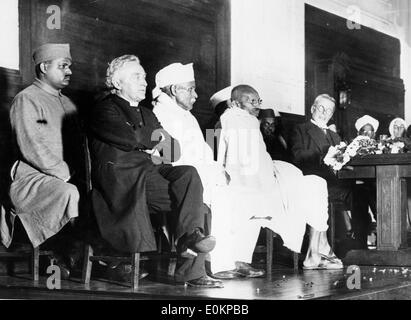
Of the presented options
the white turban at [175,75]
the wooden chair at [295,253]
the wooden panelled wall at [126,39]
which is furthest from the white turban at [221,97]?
the wooden chair at [295,253]

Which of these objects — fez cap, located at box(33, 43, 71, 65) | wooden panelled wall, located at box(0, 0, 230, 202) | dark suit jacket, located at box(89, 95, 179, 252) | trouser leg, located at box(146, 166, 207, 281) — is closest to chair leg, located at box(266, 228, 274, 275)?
trouser leg, located at box(146, 166, 207, 281)

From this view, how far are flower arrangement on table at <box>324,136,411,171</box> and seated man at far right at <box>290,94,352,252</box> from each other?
17.5 inches

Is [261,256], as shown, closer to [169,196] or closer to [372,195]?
[372,195]

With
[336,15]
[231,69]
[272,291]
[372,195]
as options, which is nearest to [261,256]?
[372,195]

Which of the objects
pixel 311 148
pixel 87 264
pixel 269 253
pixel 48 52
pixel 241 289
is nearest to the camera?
pixel 241 289

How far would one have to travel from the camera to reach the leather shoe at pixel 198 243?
4184 mm

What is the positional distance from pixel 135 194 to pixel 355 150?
7.37 feet

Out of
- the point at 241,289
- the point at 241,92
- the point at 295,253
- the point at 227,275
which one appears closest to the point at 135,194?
the point at 241,289

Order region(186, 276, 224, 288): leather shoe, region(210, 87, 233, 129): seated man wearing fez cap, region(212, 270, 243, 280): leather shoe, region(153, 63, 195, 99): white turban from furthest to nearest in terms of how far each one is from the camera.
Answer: region(210, 87, 233, 129): seated man wearing fez cap → region(153, 63, 195, 99): white turban → region(212, 270, 243, 280): leather shoe → region(186, 276, 224, 288): leather shoe

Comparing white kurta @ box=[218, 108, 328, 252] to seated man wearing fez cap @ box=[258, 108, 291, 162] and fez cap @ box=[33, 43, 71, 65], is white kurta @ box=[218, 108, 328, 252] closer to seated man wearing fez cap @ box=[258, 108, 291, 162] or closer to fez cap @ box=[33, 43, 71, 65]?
seated man wearing fez cap @ box=[258, 108, 291, 162]

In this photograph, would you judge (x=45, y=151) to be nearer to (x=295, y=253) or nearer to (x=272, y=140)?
(x=295, y=253)

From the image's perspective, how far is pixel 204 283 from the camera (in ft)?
14.3

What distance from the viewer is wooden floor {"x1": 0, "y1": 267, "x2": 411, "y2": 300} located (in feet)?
12.9

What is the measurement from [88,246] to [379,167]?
8.43 feet
